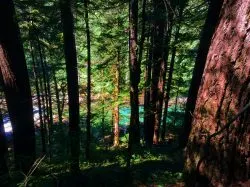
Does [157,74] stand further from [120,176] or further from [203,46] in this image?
[120,176]

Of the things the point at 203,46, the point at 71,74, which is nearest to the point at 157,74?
the point at 203,46

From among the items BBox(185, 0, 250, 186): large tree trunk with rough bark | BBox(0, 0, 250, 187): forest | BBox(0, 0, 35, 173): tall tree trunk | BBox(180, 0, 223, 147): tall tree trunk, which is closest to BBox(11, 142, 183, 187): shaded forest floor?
BBox(0, 0, 250, 187): forest

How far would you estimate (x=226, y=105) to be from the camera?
190 cm

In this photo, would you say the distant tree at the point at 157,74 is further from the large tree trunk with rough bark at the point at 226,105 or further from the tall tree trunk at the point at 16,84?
the large tree trunk with rough bark at the point at 226,105

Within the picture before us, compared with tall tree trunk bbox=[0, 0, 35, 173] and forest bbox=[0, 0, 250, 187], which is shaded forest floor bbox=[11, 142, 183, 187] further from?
tall tree trunk bbox=[0, 0, 35, 173]

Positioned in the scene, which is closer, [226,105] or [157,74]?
[226,105]

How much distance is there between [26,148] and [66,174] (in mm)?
1745

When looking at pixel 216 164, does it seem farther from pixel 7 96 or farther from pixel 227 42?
pixel 7 96

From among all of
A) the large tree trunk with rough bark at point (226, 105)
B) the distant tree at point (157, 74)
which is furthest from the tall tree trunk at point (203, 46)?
the large tree trunk with rough bark at point (226, 105)

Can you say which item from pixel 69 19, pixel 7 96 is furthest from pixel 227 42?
pixel 69 19

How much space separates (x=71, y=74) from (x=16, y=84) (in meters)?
3.03

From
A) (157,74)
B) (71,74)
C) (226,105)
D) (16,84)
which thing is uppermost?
(226,105)

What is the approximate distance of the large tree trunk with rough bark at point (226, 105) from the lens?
179 cm

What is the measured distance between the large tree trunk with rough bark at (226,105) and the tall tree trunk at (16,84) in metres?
5.59
